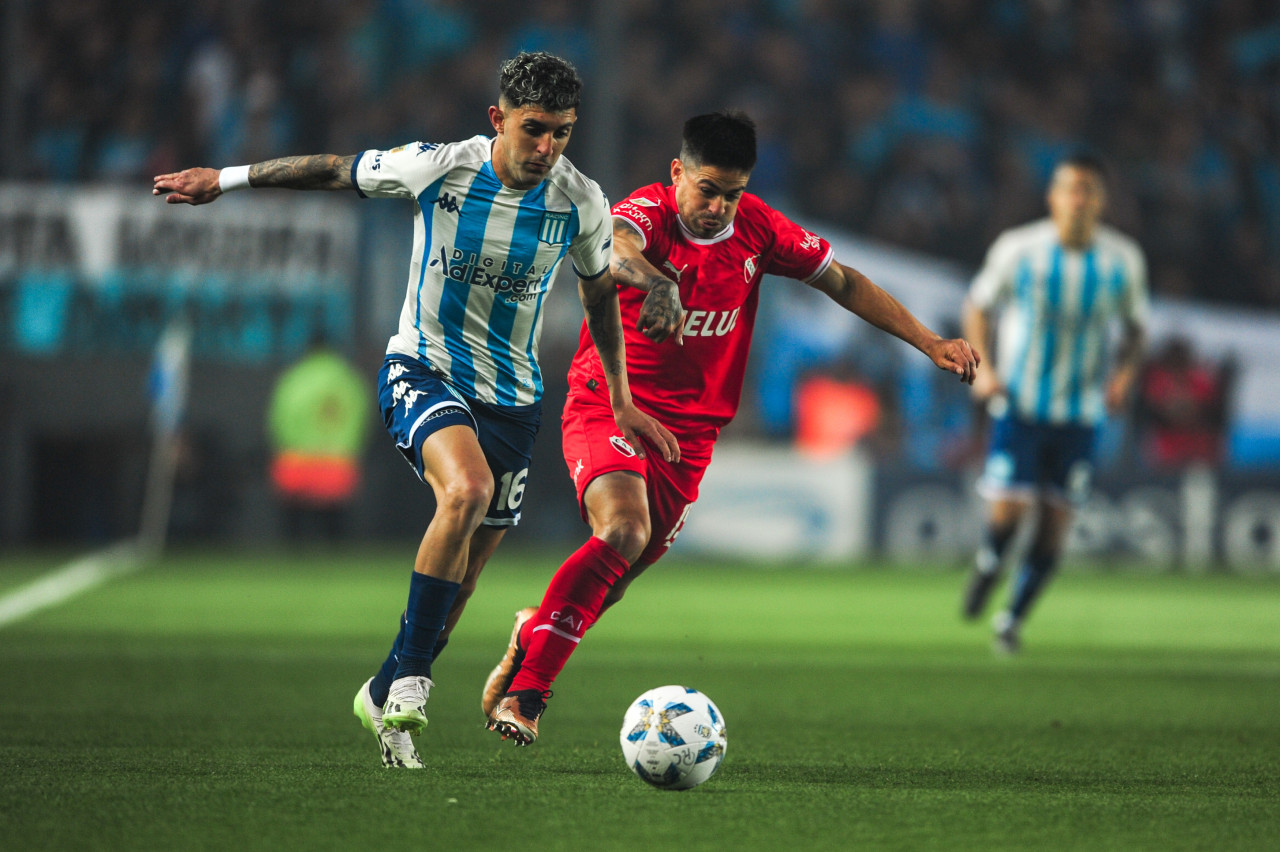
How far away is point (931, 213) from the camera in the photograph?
16.7 m

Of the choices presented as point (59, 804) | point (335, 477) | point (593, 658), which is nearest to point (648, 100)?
point (335, 477)

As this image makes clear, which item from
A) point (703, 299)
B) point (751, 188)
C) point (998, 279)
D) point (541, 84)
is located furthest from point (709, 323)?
point (751, 188)

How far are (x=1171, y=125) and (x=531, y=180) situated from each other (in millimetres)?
14808

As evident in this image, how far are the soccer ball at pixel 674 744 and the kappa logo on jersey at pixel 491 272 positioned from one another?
135cm

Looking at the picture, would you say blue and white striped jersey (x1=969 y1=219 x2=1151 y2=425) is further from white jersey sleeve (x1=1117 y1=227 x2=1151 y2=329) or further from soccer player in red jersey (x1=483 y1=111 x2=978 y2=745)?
soccer player in red jersey (x1=483 y1=111 x2=978 y2=745)

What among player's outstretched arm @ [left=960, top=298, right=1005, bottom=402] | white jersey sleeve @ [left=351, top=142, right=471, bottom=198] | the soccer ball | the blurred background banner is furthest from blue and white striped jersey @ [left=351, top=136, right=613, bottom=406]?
the blurred background banner

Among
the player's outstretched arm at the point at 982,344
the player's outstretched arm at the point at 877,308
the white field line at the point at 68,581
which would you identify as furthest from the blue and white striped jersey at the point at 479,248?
the white field line at the point at 68,581

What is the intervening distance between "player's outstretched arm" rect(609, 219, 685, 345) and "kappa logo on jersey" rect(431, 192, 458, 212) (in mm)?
490

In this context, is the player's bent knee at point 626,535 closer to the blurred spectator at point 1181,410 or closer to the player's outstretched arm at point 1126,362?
the player's outstretched arm at point 1126,362

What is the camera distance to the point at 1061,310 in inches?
335

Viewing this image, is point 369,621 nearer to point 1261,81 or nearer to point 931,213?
point 931,213

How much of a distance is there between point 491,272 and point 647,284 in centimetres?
51

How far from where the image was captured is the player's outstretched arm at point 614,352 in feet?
15.8

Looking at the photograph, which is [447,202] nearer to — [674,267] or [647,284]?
[647,284]
